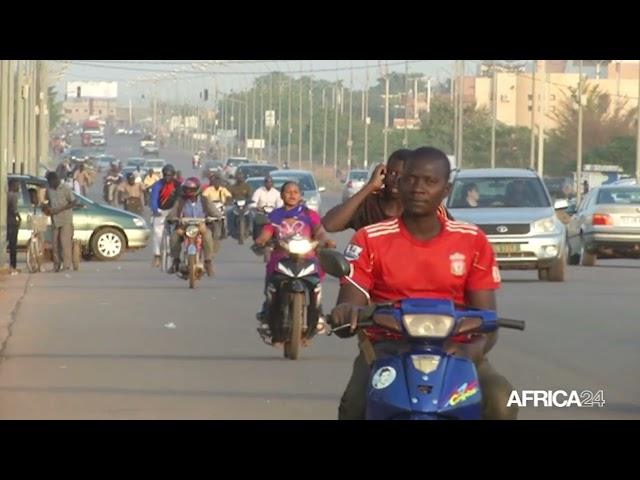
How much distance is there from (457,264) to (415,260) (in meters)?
0.18

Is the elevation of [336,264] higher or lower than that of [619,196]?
higher

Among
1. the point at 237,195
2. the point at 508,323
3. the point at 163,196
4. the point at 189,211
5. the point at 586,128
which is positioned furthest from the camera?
the point at 586,128

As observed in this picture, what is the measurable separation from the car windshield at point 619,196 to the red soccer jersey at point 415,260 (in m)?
24.5

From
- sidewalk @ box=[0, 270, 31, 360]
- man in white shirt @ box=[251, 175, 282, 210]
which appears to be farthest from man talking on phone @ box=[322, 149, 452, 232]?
man in white shirt @ box=[251, 175, 282, 210]

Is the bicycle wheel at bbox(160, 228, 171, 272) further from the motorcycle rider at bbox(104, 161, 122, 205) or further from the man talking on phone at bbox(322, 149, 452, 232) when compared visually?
the motorcycle rider at bbox(104, 161, 122, 205)

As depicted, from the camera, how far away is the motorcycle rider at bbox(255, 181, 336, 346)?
633 inches

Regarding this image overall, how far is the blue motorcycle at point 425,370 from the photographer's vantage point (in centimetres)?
695

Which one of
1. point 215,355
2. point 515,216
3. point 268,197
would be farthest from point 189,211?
point 215,355

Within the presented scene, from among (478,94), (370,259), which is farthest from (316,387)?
(478,94)

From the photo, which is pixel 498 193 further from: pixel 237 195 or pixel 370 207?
pixel 370 207

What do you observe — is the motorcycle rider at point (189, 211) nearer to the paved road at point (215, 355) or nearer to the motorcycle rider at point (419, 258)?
the paved road at point (215, 355)

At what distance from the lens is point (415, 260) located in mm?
7609

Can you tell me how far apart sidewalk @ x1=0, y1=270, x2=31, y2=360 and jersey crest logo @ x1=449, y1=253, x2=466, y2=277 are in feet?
32.0

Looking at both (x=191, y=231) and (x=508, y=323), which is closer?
(x=508, y=323)
